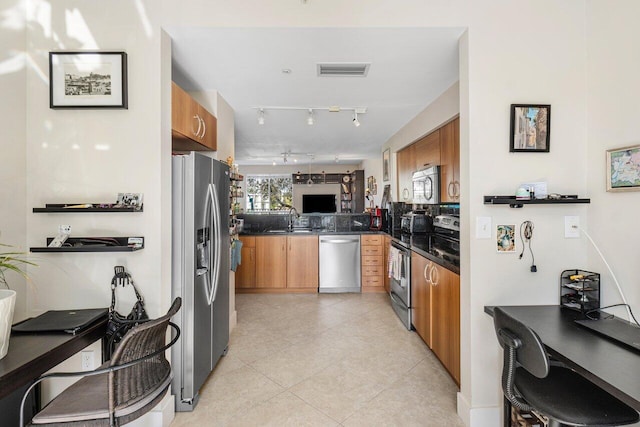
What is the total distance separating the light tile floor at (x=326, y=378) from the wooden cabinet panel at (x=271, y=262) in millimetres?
1000

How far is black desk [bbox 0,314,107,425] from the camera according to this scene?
1.21 meters

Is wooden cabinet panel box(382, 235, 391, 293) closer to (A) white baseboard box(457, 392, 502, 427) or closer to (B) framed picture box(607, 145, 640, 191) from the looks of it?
(A) white baseboard box(457, 392, 502, 427)

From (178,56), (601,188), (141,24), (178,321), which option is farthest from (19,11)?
(601,188)

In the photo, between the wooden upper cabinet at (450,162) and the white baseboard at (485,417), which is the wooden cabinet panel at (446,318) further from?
the wooden upper cabinet at (450,162)

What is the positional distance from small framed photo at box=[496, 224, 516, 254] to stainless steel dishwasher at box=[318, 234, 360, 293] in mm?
2973

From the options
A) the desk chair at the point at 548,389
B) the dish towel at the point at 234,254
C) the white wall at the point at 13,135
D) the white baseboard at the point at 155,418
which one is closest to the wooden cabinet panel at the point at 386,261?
the dish towel at the point at 234,254

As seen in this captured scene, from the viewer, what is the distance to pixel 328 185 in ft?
30.5

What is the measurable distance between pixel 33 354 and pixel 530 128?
9.25 feet

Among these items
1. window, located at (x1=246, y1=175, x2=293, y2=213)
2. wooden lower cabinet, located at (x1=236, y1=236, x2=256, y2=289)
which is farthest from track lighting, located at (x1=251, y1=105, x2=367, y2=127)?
window, located at (x1=246, y1=175, x2=293, y2=213)

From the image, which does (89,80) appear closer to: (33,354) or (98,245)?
(98,245)

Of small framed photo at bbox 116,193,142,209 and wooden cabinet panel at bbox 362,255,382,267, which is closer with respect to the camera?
small framed photo at bbox 116,193,142,209

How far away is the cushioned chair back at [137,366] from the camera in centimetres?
131

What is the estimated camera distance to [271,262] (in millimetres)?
4871

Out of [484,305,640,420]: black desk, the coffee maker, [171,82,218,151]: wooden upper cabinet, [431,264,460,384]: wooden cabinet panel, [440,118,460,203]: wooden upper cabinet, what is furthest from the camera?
the coffee maker
